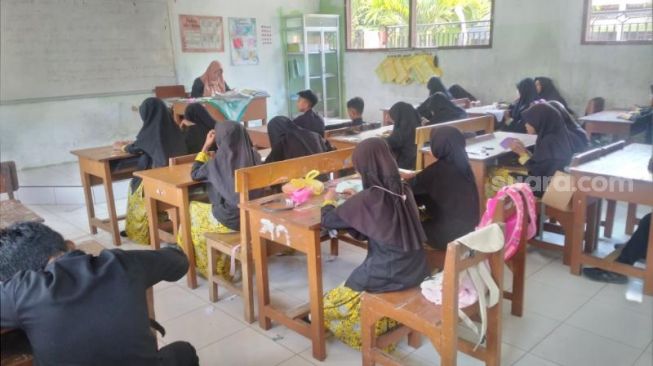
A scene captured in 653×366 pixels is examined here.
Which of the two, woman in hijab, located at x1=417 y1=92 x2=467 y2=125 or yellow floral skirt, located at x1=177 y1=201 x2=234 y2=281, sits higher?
woman in hijab, located at x1=417 y1=92 x2=467 y2=125

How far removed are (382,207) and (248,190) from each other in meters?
0.86

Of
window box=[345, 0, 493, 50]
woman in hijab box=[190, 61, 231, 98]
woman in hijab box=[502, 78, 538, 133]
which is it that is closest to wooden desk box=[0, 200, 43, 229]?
woman in hijab box=[190, 61, 231, 98]

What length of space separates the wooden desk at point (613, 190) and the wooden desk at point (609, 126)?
1781mm

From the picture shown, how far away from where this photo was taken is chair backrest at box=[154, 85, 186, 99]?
7.34 metres

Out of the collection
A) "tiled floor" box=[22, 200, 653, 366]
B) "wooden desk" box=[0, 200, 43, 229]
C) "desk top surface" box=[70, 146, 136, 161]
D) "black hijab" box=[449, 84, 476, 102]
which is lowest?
"tiled floor" box=[22, 200, 653, 366]

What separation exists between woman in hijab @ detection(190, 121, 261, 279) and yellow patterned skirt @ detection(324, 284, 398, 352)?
2.77 ft

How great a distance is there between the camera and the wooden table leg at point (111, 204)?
4.12 meters

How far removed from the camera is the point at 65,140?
6.76 m

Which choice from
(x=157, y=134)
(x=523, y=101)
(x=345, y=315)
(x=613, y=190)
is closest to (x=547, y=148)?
(x=613, y=190)

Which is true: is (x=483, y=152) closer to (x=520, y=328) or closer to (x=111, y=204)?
(x=520, y=328)

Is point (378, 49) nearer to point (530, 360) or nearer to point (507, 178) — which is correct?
point (507, 178)

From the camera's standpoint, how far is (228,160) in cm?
308

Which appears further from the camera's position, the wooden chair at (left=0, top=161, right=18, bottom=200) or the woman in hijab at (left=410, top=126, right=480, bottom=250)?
the wooden chair at (left=0, top=161, right=18, bottom=200)

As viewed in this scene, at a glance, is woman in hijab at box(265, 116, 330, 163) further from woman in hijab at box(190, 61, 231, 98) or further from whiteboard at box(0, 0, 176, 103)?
whiteboard at box(0, 0, 176, 103)
